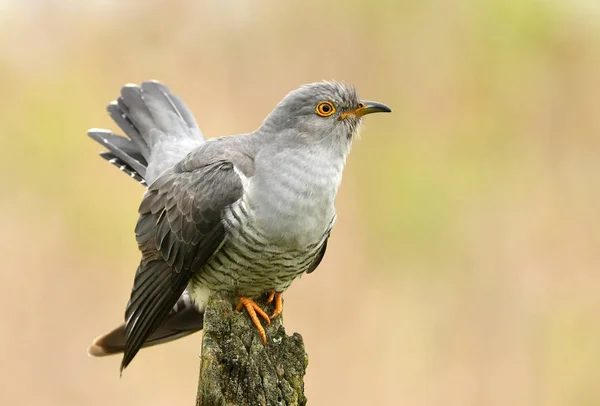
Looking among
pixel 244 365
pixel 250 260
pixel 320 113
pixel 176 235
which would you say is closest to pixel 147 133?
pixel 176 235

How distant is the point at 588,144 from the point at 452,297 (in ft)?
4.75

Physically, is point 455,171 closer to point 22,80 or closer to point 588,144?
point 588,144

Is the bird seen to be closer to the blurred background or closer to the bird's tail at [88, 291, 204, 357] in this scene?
the bird's tail at [88, 291, 204, 357]

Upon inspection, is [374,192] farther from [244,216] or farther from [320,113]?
[244,216]

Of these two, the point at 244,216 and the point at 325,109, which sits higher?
the point at 325,109

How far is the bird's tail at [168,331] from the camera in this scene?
3.62 metres

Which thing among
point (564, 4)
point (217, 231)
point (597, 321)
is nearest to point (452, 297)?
point (597, 321)


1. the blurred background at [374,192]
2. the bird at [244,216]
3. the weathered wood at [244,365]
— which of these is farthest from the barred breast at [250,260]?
the blurred background at [374,192]

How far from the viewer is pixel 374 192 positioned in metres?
5.64

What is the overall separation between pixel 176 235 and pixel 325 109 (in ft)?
2.61

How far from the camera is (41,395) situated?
4980mm

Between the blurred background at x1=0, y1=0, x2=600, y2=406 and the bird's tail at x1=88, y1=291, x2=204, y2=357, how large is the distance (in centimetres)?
142

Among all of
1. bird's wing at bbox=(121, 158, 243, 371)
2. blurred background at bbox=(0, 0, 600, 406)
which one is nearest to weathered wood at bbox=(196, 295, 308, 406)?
bird's wing at bbox=(121, 158, 243, 371)

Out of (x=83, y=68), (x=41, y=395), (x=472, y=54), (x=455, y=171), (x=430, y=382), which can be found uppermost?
(x=472, y=54)
